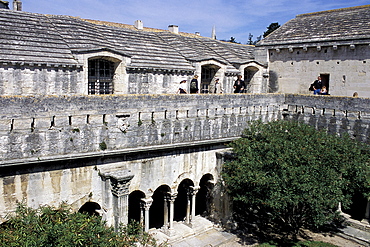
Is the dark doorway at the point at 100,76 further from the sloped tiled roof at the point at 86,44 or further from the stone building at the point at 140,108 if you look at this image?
the sloped tiled roof at the point at 86,44

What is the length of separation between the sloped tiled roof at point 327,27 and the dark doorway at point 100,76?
11639 mm

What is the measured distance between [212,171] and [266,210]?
3109 millimetres

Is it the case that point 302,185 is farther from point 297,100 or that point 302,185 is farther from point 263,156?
point 297,100

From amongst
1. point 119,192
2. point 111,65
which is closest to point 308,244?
point 119,192

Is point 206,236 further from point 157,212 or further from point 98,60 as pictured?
point 98,60

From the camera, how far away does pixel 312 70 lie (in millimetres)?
22125

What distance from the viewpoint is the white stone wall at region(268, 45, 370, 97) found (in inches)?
787

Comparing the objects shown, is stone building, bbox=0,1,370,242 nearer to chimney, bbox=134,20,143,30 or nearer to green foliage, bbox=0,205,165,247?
chimney, bbox=134,20,143,30

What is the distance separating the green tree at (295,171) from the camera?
13375 mm

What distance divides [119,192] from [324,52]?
628 inches

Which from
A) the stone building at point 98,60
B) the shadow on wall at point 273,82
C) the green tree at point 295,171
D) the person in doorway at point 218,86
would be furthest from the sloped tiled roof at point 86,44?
the green tree at point 295,171

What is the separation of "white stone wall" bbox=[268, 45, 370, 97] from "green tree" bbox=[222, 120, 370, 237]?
563 centimetres

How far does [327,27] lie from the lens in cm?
2231

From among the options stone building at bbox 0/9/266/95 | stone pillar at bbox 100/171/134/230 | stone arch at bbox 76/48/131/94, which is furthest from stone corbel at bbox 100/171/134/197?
stone arch at bbox 76/48/131/94
